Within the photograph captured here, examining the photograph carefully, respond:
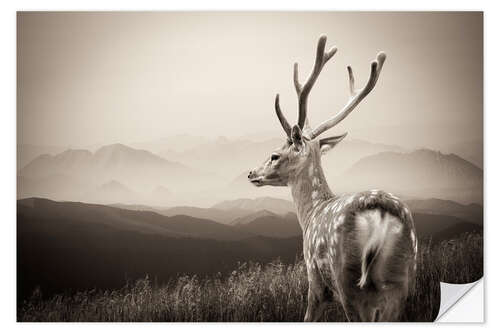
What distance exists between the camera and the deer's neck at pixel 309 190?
128 inches

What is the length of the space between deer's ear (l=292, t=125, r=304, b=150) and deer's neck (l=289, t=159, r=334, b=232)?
0.12m

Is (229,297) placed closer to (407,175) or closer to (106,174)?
(106,174)

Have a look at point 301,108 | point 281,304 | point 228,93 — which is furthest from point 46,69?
point 281,304

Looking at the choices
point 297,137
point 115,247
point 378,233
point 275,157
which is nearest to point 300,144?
point 297,137

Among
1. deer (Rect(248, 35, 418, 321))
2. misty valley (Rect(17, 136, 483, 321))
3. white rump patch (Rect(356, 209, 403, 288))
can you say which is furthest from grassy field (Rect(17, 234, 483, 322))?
white rump patch (Rect(356, 209, 403, 288))

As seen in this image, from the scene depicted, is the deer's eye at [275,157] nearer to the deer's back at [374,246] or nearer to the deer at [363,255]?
the deer at [363,255]

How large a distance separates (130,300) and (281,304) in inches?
37.8

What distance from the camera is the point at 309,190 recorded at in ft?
10.8

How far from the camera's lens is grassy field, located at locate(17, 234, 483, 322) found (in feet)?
11.9

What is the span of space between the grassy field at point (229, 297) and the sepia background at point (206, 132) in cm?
4

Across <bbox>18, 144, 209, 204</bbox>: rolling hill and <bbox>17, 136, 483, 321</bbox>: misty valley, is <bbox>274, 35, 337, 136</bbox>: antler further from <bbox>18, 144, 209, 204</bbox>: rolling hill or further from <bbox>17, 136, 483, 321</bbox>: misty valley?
<bbox>18, 144, 209, 204</bbox>: rolling hill
